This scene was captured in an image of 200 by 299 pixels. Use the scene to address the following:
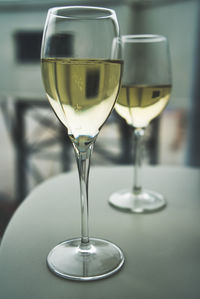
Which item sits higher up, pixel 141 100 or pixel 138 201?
pixel 141 100

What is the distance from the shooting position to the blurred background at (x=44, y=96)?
5.38 feet

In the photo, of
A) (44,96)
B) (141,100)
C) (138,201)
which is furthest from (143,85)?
(44,96)

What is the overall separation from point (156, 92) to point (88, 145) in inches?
6.4

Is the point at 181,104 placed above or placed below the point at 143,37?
below

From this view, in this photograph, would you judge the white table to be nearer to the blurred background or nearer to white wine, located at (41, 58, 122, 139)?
white wine, located at (41, 58, 122, 139)

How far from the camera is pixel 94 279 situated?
0.26m

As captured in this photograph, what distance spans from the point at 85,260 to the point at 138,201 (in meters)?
0.15

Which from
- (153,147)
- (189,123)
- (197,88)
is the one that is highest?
(197,88)

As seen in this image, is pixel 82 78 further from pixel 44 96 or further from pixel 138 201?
pixel 44 96

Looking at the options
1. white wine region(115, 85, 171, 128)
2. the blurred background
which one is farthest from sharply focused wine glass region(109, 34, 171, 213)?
the blurred background

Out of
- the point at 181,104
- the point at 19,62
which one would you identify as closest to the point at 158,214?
the point at 181,104

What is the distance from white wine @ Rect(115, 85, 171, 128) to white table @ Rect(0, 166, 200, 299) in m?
0.11

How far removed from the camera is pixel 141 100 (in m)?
0.41

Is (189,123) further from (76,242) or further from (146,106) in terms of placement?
(76,242)
